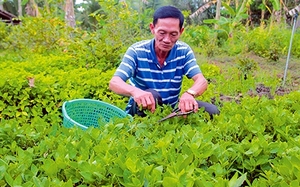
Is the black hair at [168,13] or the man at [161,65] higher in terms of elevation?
the black hair at [168,13]

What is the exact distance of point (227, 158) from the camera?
5.05ft

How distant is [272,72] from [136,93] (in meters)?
5.99

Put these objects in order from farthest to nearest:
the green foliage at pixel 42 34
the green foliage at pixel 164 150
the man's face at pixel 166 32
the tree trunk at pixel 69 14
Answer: the tree trunk at pixel 69 14 < the green foliage at pixel 42 34 < the man's face at pixel 166 32 < the green foliage at pixel 164 150

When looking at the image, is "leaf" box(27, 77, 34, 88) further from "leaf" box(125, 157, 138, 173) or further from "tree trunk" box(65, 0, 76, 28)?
"tree trunk" box(65, 0, 76, 28)

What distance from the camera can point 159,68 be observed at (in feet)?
9.60

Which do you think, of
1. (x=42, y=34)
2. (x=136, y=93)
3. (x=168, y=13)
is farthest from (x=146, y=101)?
(x=42, y=34)

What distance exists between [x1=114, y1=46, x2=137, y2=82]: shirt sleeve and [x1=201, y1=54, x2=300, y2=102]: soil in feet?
7.75

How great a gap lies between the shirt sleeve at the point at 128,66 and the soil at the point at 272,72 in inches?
93.0

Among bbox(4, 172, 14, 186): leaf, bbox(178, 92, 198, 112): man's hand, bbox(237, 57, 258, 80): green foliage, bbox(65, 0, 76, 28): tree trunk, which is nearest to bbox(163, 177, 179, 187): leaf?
bbox(4, 172, 14, 186): leaf

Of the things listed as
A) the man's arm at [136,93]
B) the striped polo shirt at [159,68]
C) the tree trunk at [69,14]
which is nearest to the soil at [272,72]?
the striped polo shirt at [159,68]

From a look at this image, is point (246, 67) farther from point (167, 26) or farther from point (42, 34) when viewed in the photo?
point (167, 26)

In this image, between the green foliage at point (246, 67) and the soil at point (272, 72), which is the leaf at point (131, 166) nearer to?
the soil at point (272, 72)

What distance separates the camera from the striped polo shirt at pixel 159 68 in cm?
287

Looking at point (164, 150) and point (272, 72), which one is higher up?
point (164, 150)
